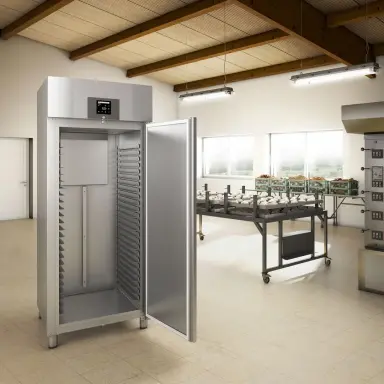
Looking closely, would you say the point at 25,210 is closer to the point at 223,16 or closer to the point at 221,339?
the point at 223,16

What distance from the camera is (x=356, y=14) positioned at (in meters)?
6.38

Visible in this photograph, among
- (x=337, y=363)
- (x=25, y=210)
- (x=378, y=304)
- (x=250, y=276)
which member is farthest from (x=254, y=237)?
(x=25, y=210)

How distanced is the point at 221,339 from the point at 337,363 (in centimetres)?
82

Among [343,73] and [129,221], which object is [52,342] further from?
[343,73]

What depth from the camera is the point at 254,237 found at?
746cm

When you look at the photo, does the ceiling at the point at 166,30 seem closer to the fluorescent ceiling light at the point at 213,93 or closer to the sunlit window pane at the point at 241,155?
the fluorescent ceiling light at the point at 213,93

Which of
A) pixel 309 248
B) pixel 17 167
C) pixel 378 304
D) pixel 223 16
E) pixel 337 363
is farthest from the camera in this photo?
pixel 17 167

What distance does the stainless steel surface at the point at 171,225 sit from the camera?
8.96 feet

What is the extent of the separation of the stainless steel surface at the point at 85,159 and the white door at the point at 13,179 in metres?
6.84

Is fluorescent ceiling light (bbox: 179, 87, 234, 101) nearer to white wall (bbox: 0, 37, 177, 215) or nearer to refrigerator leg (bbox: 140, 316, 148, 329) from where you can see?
white wall (bbox: 0, 37, 177, 215)

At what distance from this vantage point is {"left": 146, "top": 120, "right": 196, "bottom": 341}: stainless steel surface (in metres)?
2.73

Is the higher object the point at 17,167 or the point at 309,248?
the point at 17,167

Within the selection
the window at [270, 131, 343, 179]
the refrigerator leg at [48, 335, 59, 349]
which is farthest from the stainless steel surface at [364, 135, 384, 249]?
the window at [270, 131, 343, 179]

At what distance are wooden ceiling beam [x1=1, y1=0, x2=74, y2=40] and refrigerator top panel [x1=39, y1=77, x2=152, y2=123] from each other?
417 centimetres
